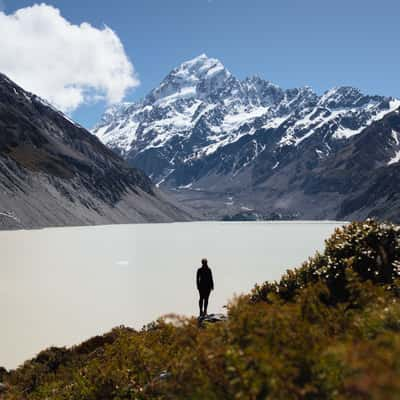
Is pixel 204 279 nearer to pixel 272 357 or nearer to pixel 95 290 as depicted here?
pixel 272 357

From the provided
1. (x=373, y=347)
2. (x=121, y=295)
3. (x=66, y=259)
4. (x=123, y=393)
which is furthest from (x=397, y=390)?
(x=66, y=259)

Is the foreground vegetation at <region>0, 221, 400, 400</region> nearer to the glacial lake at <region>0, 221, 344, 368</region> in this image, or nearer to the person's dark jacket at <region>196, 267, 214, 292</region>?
the person's dark jacket at <region>196, 267, 214, 292</region>

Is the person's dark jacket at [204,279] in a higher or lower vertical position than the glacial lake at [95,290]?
lower

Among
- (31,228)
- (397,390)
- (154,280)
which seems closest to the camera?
(397,390)

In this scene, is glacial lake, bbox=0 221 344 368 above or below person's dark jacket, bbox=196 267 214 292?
above

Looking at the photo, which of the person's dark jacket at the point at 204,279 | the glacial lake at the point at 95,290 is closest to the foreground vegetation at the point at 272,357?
the person's dark jacket at the point at 204,279

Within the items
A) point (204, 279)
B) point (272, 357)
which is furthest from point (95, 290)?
point (272, 357)

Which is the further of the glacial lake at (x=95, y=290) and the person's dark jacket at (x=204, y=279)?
the glacial lake at (x=95, y=290)

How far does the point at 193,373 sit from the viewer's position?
694 centimetres

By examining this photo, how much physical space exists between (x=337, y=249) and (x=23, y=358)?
50.0 feet

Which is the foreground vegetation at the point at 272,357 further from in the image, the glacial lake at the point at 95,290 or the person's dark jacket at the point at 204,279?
the glacial lake at the point at 95,290

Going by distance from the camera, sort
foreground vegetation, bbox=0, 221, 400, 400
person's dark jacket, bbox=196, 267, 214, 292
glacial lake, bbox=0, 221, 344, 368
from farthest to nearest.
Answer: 1. glacial lake, bbox=0, 221, 344, 368
2. person's dark jacket, bbox=196, 267, 214, 292
3. foreground vegetation, bbox=0, 221, 400, 400

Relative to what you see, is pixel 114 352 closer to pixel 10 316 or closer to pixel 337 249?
pixel 337 249

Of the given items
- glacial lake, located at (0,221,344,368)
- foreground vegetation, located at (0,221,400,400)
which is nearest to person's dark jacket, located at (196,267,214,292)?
glacial lake, located at (0,221,344,368)
